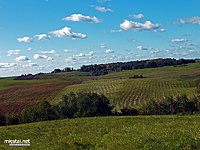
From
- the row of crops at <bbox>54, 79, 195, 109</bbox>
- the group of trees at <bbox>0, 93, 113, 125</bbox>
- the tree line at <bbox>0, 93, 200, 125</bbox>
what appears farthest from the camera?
the row of crops at <bbox>54, 79, 195, 109</bbox>

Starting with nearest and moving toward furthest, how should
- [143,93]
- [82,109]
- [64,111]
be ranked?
[82,109], [64,111], [143,93]

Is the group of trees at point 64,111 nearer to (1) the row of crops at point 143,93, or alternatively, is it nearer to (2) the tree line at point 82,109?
(2) the tree line at point 82,109

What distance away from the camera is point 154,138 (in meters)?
11.5

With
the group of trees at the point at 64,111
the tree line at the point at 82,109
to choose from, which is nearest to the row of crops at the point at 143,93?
the tree line at the point at 82,109

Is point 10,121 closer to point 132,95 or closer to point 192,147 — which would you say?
point 192,147

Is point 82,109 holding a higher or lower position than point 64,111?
higher

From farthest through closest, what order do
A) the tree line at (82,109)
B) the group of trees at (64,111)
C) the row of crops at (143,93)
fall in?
the row of crops at (143,93) < the tree line at (82,109) < the group of trees at (64,111)

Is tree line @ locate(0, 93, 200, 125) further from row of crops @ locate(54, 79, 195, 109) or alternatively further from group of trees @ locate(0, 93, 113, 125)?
row of crops @ locate(54, 79, 195, 109)

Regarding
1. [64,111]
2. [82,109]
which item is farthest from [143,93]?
[64,111]

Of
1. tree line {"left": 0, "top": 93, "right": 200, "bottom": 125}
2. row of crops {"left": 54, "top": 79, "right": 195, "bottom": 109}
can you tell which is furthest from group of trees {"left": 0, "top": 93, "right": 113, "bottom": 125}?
row of crops {"left": 54, "top": 79, "right": 195, "bottom": 109}

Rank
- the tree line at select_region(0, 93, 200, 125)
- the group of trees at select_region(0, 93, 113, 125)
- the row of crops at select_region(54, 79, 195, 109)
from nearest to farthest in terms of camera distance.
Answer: the group of trees at select_region(0, 93, 113, 125), the tree line at select_region(0, 93, 200, 125), the row of crops at select_region(54, 79, 195, 109)

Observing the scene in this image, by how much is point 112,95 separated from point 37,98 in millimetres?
43762

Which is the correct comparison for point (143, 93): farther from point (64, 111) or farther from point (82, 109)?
point (64, 111)

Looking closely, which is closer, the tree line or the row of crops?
the tree line
